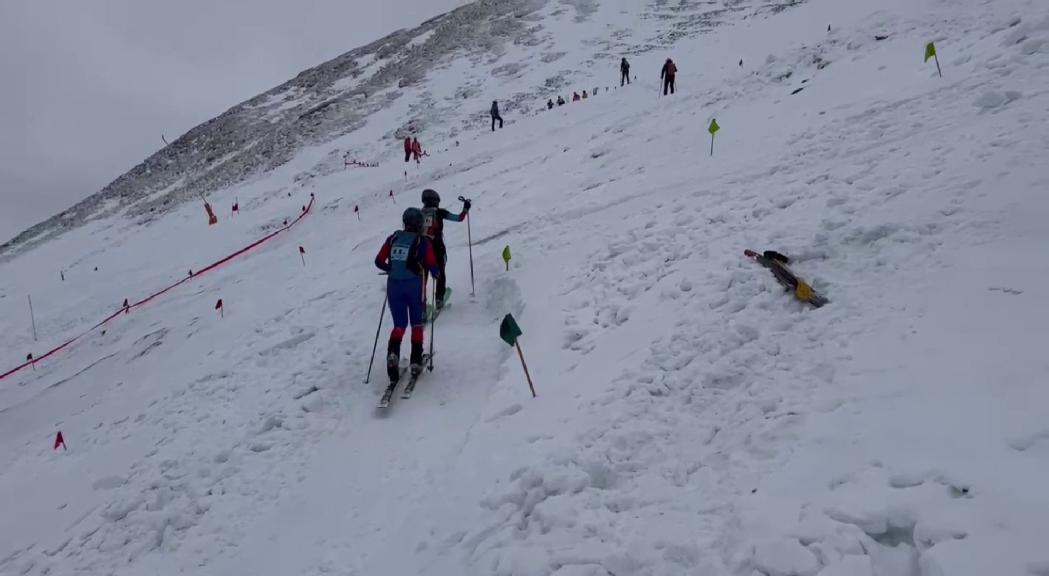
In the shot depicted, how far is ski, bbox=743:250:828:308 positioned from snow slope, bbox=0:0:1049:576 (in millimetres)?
139

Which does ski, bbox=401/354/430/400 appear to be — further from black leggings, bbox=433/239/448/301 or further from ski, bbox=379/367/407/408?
black leggings, bbox=433/239/448/301

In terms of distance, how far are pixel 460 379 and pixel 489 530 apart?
272 cm

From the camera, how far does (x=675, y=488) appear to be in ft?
12.5

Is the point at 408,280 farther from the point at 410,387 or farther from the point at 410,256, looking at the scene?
the point at 410,387

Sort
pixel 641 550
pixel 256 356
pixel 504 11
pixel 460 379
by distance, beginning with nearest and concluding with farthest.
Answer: pixel 641 550
pixel 460 379
pixel 256 356
pixel 504 11

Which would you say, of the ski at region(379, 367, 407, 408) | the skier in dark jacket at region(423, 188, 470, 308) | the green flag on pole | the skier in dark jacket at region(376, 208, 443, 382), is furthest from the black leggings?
the green flag on pole

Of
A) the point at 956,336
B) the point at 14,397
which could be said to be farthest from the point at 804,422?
the point at 14,397

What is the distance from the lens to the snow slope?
3193mm

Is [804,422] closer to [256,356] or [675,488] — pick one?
[675,488]

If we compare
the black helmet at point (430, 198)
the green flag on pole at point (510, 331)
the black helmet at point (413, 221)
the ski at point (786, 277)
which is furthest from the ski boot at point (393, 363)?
the ski at point (786, 277)

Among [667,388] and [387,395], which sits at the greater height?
[667,388]

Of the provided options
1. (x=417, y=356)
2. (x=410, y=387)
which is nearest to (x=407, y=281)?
(x=417, y=356)

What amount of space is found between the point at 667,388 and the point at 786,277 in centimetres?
Answer: 164

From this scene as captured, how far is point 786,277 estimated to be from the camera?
17.5 ft
